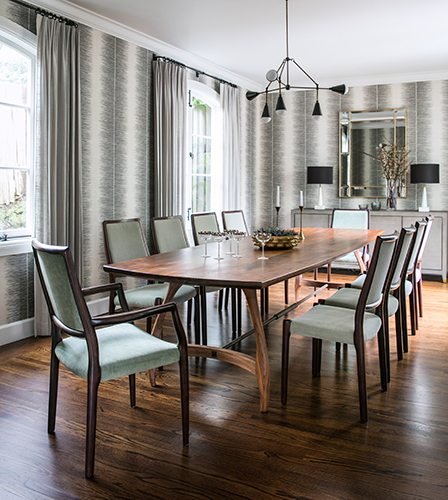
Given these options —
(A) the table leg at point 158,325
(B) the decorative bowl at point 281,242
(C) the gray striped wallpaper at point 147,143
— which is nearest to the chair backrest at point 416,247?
(B) the decorative bowl at point 281,242

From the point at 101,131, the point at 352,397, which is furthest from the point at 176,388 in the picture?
the point at 101,131

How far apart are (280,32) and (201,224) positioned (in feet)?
7.01

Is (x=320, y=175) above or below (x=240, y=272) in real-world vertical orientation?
above

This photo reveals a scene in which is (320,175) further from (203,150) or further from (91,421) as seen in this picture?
(91,421)

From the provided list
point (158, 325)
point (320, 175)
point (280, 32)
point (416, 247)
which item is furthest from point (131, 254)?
point (320, 175)

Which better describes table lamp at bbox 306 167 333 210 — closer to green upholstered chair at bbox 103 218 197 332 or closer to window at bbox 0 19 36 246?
green upholstered chair at bbox 103 218 197 332

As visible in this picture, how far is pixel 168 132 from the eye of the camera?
536 cm

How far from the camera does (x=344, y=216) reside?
19.3 feet

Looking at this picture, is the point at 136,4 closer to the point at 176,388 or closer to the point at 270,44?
Result: the point at 270,44

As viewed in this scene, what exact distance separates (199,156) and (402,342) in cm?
373

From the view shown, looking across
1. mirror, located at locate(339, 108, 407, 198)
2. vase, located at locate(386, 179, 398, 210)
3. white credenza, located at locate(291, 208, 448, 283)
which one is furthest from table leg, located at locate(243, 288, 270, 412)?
mirror, located at locate(339, 108, 407, 198)

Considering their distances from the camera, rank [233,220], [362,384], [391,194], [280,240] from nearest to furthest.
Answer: [362,384]
[280,240]
[233,220]
[391,194]

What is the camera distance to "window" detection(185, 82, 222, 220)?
6.15 metres

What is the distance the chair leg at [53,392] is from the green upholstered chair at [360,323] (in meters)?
1.20
